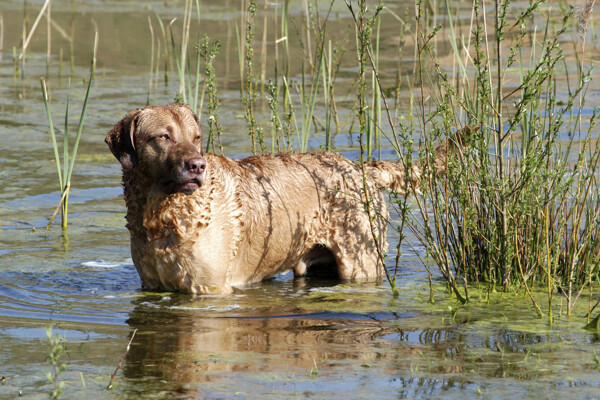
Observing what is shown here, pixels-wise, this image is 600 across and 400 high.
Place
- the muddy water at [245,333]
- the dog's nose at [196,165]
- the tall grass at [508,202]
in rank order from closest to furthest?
the muddy water at [245,333] → the tall grass at [508,202] → the dog's nose at [196,165]

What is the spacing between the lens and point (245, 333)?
5.44 meters

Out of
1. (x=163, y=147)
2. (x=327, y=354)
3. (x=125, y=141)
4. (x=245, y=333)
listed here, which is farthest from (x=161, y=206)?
(x=327, y=354)

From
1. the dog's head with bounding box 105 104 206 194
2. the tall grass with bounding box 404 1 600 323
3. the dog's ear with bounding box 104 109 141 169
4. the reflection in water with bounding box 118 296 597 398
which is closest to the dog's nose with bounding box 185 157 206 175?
the dog's head with bounding box 105 104 206 194

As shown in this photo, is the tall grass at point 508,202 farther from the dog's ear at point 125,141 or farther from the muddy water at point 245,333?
the dog's ear at point 125,141

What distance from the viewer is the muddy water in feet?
14.2

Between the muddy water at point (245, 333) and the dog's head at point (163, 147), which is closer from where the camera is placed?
the muddy water at point (245, 333)

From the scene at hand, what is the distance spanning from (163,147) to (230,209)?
732mm

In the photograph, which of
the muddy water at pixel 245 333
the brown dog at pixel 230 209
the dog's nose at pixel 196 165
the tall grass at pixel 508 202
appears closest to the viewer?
the muddy water at pixel 245 333

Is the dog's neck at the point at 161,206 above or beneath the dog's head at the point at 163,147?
beneath

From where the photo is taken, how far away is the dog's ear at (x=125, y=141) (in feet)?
20.3

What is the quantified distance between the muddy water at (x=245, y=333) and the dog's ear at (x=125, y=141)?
1.03 meters

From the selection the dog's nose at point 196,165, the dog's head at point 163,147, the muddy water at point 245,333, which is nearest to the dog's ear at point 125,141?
the dog's head at point 163,147

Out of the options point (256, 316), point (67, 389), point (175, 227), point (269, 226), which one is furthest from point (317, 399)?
point (269, 226)

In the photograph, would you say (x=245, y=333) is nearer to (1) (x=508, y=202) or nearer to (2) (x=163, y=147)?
(2) (x=163, y=147)
